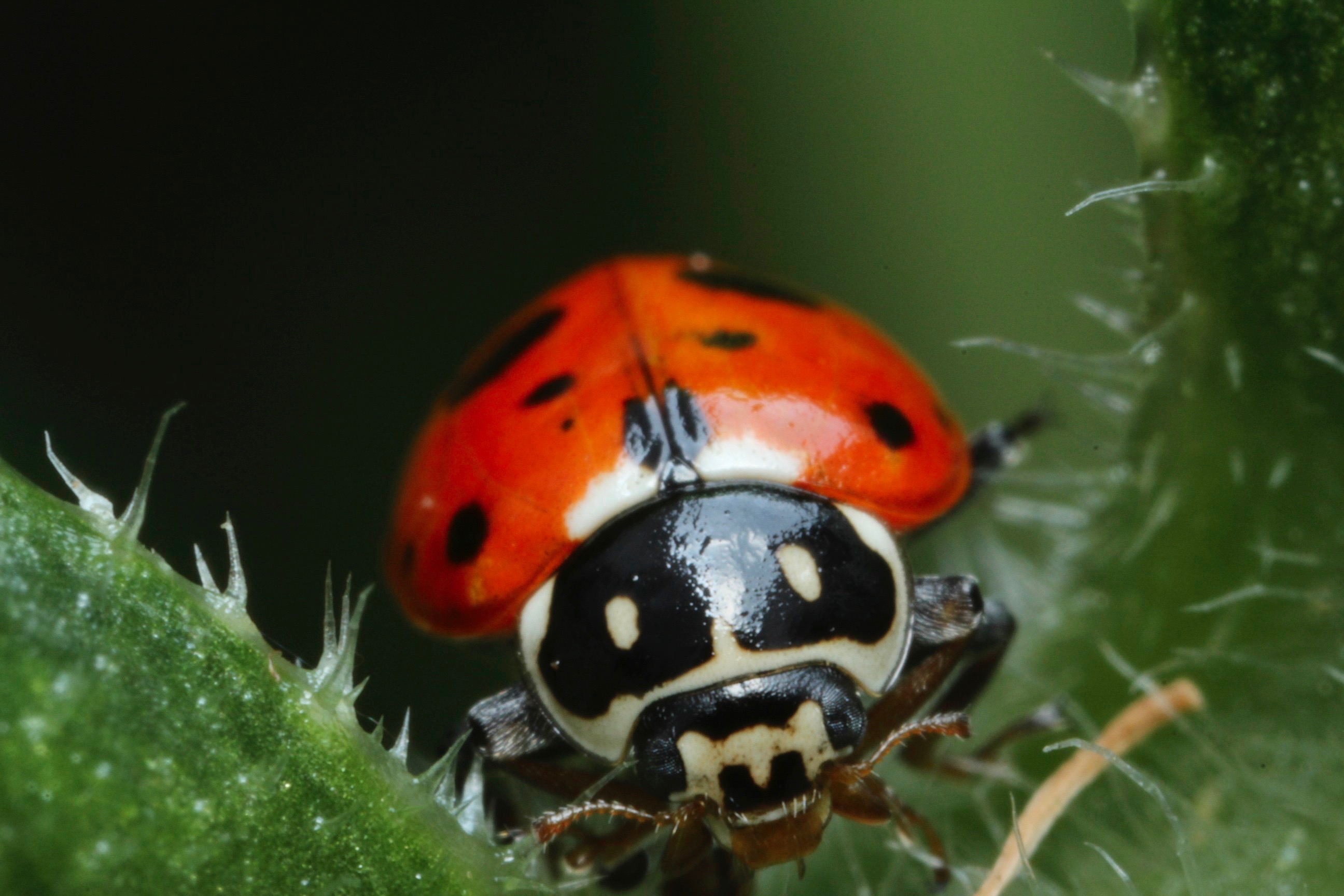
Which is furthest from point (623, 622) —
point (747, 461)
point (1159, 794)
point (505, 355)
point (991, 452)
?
point (991, 452)

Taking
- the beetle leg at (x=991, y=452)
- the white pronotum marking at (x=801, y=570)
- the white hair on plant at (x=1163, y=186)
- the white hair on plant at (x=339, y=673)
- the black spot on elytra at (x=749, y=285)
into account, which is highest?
the white hair on plant at (x=1163, y=186)

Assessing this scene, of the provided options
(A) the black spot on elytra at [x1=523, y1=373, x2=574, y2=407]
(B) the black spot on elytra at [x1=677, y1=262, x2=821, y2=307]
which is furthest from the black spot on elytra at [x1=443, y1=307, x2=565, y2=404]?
(B) the black spot on elytra at [x1=677, y1=262, x2=821, y2=307]

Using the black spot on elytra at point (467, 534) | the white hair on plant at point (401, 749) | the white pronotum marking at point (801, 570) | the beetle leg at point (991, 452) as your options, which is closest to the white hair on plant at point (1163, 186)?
the white pronotum marking at point (801, 570)

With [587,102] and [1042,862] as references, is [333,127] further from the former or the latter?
[1042,862]

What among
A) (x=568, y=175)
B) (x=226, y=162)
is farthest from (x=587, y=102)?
(x=226, y=162)

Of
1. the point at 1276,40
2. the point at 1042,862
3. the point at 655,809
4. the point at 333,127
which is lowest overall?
the point at 1042,862

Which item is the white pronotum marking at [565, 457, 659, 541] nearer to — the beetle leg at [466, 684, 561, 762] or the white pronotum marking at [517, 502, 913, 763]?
the white pronotum marking at [517, 502, 913, 763]

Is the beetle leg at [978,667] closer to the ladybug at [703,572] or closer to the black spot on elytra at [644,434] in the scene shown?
the ladybug at [703,572]
